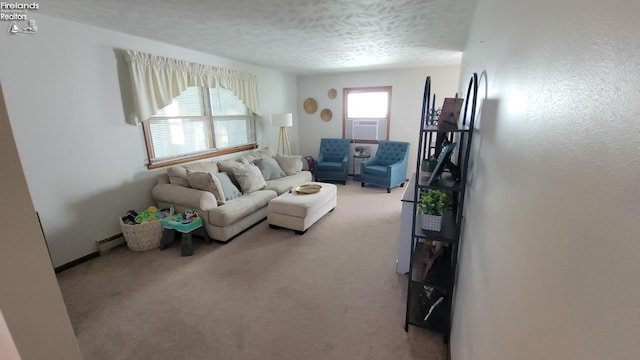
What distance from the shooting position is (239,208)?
3.22 m

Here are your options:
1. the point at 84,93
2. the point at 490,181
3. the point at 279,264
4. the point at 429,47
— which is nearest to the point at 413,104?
the point at 429,47

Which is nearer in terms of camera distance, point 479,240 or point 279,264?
point 479,240

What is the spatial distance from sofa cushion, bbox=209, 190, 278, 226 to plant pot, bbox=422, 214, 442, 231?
2.20m

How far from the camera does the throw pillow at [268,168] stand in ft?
14.4

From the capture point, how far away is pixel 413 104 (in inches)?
211

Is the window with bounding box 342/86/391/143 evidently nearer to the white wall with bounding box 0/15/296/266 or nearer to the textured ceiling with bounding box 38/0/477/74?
the textured ceiling with bounding box 38/0/477/74

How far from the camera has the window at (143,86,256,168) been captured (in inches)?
134

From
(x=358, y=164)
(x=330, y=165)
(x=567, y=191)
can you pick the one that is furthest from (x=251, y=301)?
(x=358, y=164)

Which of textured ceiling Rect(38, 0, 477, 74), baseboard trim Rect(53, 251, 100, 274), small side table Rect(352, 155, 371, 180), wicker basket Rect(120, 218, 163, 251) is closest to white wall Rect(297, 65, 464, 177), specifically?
small side table Rect(352, 155, 371, 180)

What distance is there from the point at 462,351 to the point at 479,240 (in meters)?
0.60

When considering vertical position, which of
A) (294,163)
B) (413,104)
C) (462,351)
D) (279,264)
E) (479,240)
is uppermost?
(413,104)

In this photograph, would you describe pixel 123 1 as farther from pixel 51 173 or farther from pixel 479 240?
pixel 479 240

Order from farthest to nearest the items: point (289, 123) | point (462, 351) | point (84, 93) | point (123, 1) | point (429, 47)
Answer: point (289, 123) < point (429, 47) < point (84, 93) < point (123, 1) < point (462, 351)

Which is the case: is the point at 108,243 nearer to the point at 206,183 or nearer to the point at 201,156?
the point at 206,183
